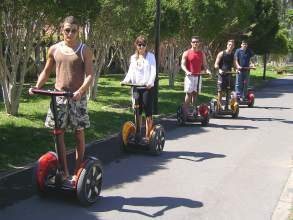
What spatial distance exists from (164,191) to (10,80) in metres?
5.66

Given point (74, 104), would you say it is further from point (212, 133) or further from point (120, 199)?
point (212, 133)

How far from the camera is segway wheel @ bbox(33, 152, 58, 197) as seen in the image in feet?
19.0

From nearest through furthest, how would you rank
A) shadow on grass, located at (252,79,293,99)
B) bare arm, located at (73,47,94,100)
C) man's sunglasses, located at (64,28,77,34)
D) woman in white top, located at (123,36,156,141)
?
1. bare arm, located at (73,47,94,100)
2. man's sunglasses, located at (64,28,77,34)
3. woman in white top, located at (123,36,156,141)
4. shadow on grass, located at (252,79,293,99)

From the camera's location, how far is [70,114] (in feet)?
19.0

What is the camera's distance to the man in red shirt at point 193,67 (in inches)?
456

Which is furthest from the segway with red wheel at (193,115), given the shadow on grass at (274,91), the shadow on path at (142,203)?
the shadow on grass at (274,91)

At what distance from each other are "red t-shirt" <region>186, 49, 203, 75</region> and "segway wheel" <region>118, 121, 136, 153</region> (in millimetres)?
3433

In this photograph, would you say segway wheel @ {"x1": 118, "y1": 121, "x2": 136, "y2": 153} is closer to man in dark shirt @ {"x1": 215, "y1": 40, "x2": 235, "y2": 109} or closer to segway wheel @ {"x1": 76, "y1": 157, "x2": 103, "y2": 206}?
segway wheel @ {"x1": 76, "y1": 157, "x2": 103, "y2": 206}

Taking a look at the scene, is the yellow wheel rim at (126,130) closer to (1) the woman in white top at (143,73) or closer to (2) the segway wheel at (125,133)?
(2) the segway wheel at (125,133)

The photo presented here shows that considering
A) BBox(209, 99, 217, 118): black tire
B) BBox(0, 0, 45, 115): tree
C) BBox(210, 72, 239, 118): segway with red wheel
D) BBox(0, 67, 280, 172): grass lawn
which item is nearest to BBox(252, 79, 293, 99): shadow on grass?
BBox(0, 67, 280, 172): grass lawn

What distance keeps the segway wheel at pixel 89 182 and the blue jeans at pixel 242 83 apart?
11271mm

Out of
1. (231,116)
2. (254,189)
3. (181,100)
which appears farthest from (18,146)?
(181,100)

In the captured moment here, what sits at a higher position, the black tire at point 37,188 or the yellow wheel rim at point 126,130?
the yellow wheel rim at point 126,130

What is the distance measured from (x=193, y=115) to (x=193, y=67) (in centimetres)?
109
